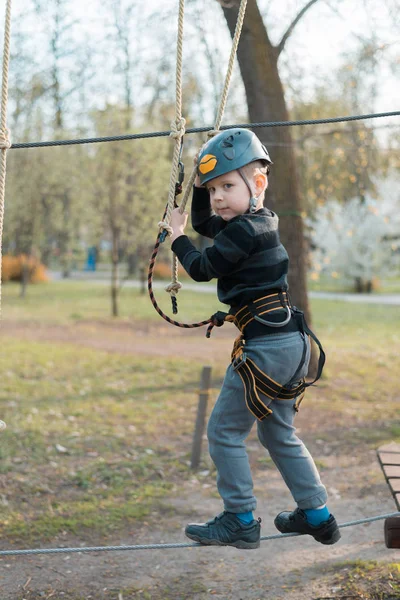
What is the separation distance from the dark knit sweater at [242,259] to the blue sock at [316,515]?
0.95 m

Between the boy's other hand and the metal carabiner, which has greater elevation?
A: the boy's other hand

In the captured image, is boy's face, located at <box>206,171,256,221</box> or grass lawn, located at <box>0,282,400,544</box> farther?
grass lawn, located at <box>0,282,400,544</box>

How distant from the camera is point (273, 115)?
8492 mm

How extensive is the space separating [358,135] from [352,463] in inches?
234

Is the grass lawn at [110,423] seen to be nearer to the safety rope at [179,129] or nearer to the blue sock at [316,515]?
the blue sock at [316,515]

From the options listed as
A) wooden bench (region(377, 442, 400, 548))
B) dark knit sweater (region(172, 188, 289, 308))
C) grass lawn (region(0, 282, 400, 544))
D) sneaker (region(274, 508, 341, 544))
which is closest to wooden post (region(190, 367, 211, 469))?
Answer: grass lawn (region(0, 282, 400, 544))

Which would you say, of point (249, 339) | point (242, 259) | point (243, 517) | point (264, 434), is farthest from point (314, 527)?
point (242, 259)

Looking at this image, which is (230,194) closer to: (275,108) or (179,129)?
(179,129)

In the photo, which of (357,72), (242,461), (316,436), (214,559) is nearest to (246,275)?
(242,461)

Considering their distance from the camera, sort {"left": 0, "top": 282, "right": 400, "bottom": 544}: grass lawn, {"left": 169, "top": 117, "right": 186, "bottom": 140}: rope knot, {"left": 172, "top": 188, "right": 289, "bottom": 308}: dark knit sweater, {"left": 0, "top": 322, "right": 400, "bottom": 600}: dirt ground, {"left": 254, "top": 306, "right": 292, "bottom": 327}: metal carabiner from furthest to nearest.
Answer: {"left": 0, "top": 282, "right": 400, "bottom": 544}: grass lawn, {"left": 0, "top": 322, "right": 400, "bottom": 600}: dirt ground, {"left": 169, "top": 117, "right": 186, "bottom": 140}: rope knot, {"left": 254, "top": 306, "right": 292, "bottom": 327}: metal carabiner, {"left": 172, "top": 188, "right": 289, "bottom": 308}: dark knit sweater

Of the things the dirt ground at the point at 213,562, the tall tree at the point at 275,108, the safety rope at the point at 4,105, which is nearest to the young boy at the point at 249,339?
the safety rope at the point at 4,105

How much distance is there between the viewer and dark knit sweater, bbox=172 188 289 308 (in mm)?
2889

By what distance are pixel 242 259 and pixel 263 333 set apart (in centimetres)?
32

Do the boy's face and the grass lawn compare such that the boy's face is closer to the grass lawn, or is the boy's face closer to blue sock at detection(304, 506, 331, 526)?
blue sock at detection(304, 506, 331, 526)
